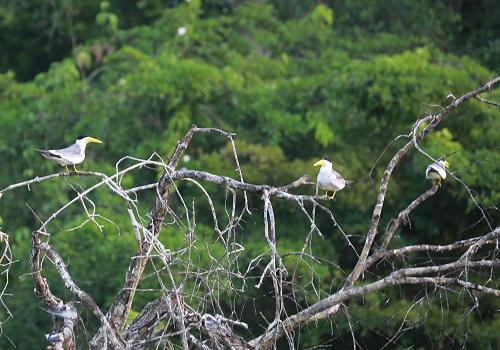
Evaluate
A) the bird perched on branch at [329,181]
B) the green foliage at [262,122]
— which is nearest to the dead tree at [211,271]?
the bird perched on branch at [329,181]

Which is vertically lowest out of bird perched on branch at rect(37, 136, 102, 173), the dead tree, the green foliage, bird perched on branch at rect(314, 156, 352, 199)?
the green foliage

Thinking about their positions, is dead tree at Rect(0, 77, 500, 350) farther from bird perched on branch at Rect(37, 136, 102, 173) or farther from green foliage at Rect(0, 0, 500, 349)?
green foliage at Rect(0, 0, 500, 349)

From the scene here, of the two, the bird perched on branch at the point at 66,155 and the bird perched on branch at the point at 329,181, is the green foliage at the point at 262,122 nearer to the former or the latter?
the bird perched on branch at the point at 329,181

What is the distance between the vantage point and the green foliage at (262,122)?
12336 millimetres

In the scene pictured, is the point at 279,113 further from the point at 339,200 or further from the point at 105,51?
the point at 105,51

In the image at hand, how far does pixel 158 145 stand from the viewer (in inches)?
538

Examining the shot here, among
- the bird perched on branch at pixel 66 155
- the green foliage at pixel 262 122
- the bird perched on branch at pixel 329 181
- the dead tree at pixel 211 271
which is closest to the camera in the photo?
the dead tree at pixel 211 271

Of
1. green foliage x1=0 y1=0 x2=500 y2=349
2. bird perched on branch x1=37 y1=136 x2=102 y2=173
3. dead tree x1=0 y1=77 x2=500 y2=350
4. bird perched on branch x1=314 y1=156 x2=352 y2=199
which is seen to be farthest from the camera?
green foliage x1=0 y1=0 x2=500 y2=349

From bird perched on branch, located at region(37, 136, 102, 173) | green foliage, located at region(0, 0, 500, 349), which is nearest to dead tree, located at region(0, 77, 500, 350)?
bird perched on branch, located at region(37, 136, 102, 173)

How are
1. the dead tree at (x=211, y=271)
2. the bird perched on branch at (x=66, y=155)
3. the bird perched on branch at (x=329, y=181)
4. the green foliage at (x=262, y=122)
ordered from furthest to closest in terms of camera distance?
the green foliage at (x=262, y=122)
the bird perched on branch at (x=329, y=181)
the bird perched on branch at (x=66, y=155)
the dead tree at (x=211, y=271)

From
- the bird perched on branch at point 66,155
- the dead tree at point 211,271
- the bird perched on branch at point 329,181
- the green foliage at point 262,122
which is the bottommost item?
the green foliage at point 262,122

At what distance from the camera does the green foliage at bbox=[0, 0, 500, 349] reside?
12.3 m

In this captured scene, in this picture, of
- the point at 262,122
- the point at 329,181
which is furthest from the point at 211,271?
the point at 262,122

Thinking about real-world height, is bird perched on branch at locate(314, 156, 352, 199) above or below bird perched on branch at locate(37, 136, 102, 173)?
below
